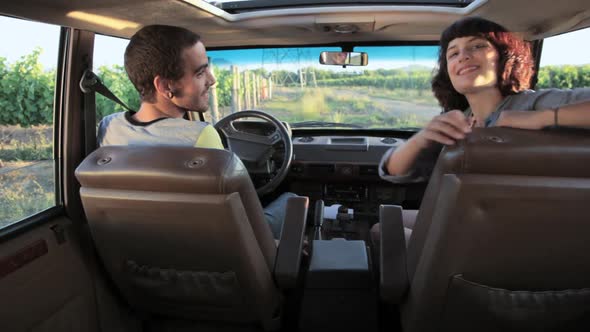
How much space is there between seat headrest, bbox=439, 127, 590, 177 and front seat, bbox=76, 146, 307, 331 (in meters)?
0.73

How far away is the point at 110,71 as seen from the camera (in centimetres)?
234

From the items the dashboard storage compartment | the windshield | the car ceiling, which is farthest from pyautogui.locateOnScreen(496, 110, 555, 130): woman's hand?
the windshield

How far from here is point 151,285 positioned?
1.76m

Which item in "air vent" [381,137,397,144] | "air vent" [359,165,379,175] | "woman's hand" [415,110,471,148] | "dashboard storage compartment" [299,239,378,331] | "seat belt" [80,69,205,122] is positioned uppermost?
"seat belt" [80,69,205,122]

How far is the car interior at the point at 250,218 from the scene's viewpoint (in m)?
1.19

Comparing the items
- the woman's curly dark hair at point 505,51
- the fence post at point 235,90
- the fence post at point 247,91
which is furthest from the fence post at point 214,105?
the woman's curly dark hair at point 505,51

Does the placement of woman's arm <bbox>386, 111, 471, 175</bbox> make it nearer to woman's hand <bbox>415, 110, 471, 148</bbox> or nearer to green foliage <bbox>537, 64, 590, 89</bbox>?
woman's hand <bbox>415, 110, 471, 148</bbox>

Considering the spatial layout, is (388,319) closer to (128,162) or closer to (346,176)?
(128,162)

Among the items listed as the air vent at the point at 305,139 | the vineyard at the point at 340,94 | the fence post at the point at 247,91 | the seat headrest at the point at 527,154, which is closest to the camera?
the seat headrest at the point at 527,154

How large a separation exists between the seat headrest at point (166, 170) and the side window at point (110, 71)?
90cm

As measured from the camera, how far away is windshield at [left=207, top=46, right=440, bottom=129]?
350 centimetres

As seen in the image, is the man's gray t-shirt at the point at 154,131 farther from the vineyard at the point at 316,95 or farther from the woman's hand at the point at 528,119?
the woman's hand at the point at 528,119

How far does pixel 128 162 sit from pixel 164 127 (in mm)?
305

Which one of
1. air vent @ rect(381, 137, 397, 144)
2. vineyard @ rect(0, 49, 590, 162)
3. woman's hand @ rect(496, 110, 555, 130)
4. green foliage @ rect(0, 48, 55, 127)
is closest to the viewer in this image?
woman's hand @ rect(496, 110, 555, 130)
